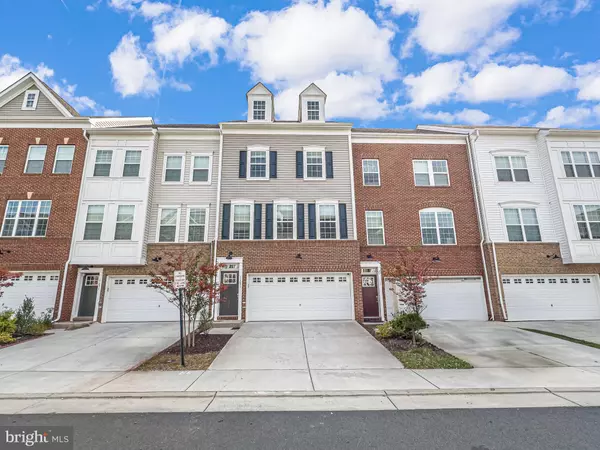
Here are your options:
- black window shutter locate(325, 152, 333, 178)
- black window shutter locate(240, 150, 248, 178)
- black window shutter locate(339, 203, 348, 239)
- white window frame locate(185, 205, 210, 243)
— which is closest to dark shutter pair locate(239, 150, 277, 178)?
black window shutter locate(240, 150, 248, 178)

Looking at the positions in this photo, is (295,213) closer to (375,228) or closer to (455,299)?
(375,228)

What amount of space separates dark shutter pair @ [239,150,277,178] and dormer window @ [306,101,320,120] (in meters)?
3.17

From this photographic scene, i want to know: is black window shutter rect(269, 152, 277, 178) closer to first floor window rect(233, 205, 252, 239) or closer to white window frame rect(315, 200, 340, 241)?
first floor window rect(233, 205, 252, 239)

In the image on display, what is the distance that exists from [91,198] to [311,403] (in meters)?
15.1

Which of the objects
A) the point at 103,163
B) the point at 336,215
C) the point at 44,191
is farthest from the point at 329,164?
the point at 44,191

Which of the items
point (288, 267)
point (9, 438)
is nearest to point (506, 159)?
point (288, 267)

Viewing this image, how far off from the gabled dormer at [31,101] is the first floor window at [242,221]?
10.5 meters

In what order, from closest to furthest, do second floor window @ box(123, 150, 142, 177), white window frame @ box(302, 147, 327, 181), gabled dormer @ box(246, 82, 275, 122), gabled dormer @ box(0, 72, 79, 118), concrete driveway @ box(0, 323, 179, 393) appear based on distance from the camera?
concrete driveway @ box(0, 323, 179, 393)
second floor window @ box(123, 150, 142, 177)
white window frame @ box(302, 147, 327, 181)
gabled dormer @ box(0, 72, 79, 118)
gabled dormer @ box(246, 82, 275, 122)

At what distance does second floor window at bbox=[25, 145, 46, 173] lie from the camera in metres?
15.1

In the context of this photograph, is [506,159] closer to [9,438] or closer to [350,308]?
[350,308]

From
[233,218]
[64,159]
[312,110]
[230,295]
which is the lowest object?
[230,295]

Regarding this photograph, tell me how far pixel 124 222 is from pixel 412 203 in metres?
15.1

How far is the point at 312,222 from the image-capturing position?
14.9 meters

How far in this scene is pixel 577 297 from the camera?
570 inches
